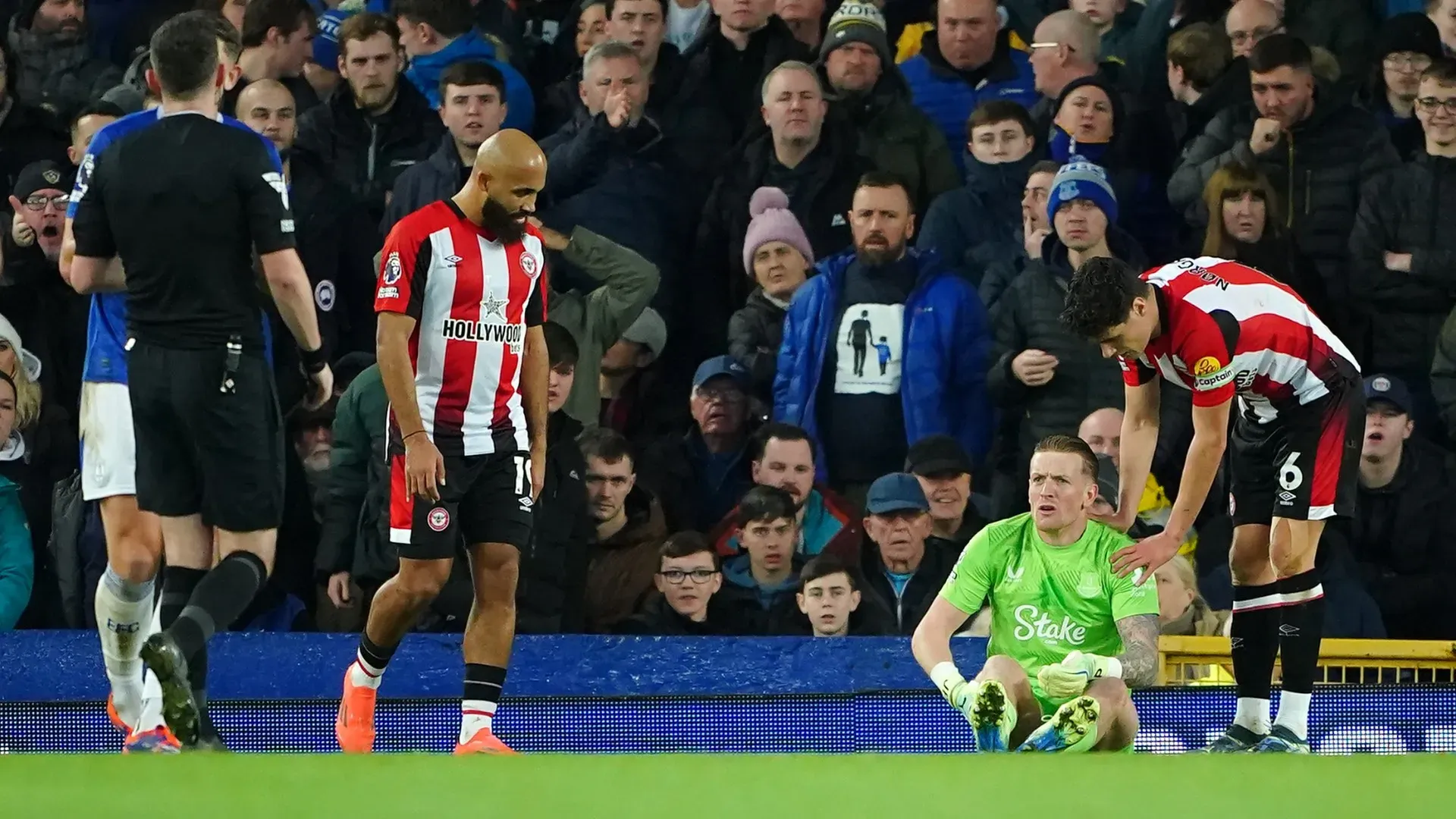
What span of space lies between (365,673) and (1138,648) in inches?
87.4

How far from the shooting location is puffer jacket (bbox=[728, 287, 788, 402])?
8289mm

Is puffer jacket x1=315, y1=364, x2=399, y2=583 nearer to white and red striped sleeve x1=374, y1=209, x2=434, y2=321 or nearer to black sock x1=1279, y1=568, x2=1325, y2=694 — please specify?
white and red striped sleeve x1=374, y1=209, x2=434, y2=321

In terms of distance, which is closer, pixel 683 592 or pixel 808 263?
pixel 683 592

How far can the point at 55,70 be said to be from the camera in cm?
895

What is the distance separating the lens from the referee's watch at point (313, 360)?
5.79 meters

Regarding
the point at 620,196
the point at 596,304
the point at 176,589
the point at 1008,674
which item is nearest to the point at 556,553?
the point at 596,304

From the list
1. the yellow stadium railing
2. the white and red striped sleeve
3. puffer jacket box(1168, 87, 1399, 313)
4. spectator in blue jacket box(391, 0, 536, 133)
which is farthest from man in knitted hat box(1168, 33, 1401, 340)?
the white and red striped sleeve

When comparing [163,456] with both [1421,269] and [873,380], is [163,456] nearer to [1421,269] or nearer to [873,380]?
[873,380]

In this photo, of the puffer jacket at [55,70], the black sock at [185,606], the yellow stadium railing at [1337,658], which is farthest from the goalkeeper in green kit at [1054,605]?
the puffer jacket at [55,70]

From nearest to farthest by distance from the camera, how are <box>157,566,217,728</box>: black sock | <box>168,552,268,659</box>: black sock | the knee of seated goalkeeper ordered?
<box>168,552,268,659</box>: black sock → <box>157,566,217,728</box>: black sock → the knee of seated goalkeeper

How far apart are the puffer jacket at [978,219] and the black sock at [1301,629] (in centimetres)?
245

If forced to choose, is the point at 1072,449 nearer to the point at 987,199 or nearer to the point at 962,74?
the point at 987,199

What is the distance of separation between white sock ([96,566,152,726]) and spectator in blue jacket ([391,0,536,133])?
335 cm

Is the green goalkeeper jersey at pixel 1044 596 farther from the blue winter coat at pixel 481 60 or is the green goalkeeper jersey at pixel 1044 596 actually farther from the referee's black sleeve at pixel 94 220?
the blue winter coat at pixel 481 60
